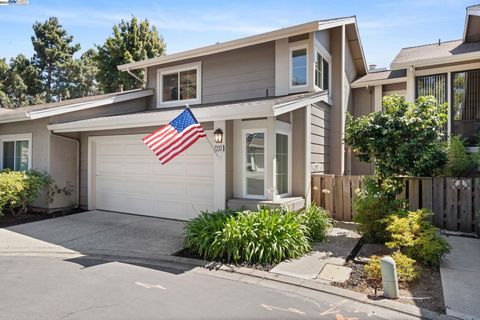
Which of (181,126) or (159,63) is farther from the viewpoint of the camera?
(159,63)

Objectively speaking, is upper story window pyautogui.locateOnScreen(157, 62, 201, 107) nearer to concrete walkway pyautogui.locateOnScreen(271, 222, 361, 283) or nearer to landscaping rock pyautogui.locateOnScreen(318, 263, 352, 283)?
concrete walkway pyautogui.locateOnScreen(271, 222, 361, 283)

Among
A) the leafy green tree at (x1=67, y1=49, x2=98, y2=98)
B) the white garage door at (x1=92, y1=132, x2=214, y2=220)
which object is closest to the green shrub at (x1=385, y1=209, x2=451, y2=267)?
the white garage door at (x1=92, y1=132, x2=214, y2=220)

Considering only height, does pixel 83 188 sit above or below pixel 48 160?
below

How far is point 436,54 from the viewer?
10070 mm

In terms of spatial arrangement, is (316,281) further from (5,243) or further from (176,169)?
(5,243)

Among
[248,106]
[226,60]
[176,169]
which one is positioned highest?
[226,60]

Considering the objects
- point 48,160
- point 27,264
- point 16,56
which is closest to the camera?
point 27,264

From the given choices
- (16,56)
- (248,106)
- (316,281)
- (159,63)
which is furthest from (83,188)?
(16,56)

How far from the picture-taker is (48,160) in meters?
9.83

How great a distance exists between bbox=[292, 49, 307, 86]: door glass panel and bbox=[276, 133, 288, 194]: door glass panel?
188 centimetres

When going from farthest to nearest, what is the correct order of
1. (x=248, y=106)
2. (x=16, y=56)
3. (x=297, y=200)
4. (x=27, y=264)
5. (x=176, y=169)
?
(x=16, y=56) → (x=176, y=169) → (x=297, y=200) → (x=248, y=106) → (x=27, y=264)

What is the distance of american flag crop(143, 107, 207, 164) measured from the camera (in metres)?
6.54

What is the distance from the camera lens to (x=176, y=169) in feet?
28.8

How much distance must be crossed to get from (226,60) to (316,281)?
24.6ft
